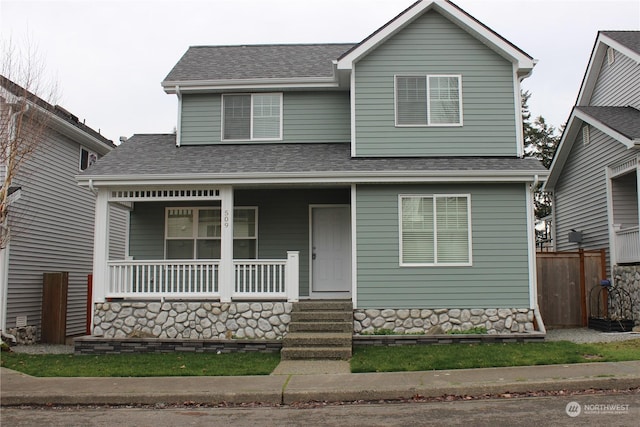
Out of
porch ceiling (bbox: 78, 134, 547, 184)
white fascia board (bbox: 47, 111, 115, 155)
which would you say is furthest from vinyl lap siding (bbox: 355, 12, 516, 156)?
white fascia board (bbox: 47, 111, 115, 155)

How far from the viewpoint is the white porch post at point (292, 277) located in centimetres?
1147

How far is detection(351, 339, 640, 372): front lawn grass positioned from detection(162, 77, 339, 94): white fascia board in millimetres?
6047

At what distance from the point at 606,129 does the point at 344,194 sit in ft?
20.6

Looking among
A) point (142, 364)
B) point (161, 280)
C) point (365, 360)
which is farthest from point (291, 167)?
point (142, 364)

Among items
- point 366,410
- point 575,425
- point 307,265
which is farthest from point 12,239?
point 575,425

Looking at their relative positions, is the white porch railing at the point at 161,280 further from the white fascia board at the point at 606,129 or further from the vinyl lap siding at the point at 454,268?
the white fascia board at the point at 606,129

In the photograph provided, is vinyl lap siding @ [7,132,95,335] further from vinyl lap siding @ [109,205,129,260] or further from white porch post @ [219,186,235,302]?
white porch post @ [219,186,235,302]

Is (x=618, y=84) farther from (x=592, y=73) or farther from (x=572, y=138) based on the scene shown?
(x=572, y=138)

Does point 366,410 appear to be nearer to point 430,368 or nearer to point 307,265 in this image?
point 430,368

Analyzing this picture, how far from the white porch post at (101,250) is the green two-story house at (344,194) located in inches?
1.3

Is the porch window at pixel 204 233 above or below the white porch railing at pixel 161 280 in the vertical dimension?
above

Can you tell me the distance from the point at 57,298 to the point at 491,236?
391 inches

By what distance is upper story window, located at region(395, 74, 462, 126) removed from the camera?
12500 mm

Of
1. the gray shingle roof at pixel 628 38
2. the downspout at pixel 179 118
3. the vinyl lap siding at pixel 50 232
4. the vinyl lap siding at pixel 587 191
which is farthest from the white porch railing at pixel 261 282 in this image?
the gray shingle roof at pixel 628 38
